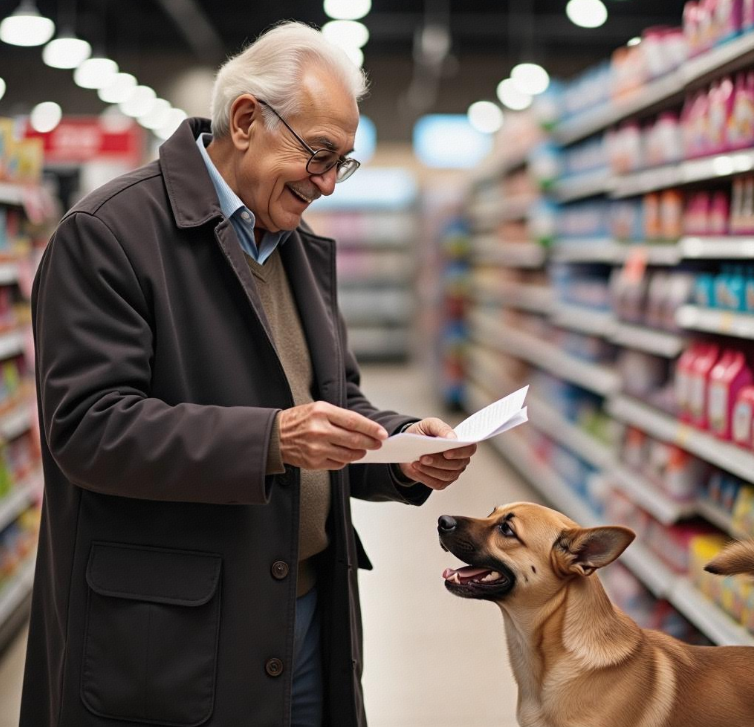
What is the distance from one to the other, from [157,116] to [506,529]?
14.3 metres

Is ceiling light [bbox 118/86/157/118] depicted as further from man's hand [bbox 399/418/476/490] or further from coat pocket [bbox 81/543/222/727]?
coat pocket [bbox 81/543/222/727]

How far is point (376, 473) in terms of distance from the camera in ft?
6.79

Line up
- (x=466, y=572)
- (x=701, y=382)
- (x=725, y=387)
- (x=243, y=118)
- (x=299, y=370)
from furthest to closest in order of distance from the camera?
(x=701, y=382)
(x=725, y=387)
(x=466, y=572)
(x=299, y=370)
(x=243, y=118)

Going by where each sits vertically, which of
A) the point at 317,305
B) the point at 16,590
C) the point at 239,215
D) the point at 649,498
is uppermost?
the point at 239,215

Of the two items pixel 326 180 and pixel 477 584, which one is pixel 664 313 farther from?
pixel 326 180

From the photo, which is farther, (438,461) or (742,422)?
(742,422)

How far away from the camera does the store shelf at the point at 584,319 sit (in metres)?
5.04

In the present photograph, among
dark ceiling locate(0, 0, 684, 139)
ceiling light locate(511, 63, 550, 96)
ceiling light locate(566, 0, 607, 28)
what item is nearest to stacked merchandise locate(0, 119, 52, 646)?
ceiling light locate(566, 0, 607, 28)

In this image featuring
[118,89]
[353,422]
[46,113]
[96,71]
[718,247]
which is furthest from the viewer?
[46,113]

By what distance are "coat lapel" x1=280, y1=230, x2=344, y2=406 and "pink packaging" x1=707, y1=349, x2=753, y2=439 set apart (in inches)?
67.7

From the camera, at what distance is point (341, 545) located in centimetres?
192

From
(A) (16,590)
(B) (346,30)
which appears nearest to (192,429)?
(A) (16,590)

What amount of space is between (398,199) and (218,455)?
13515 mm

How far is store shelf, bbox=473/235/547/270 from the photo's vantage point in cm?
702
